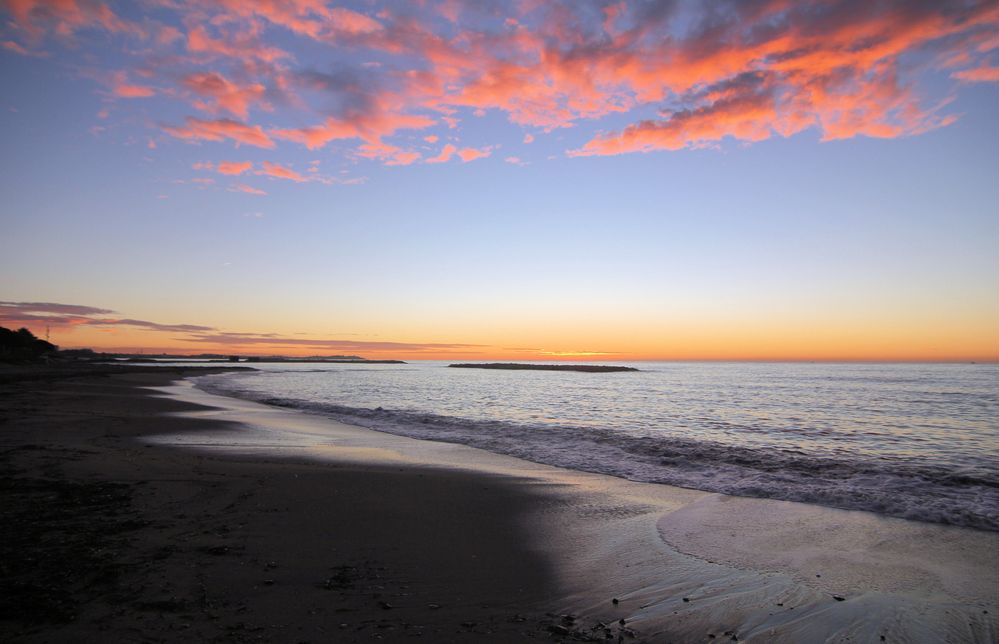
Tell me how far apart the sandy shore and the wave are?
967 millimetres

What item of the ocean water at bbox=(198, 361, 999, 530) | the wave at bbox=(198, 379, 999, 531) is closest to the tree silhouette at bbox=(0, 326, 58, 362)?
the ocean water at bbox=(198, 361, 999, 530)

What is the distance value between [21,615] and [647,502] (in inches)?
370

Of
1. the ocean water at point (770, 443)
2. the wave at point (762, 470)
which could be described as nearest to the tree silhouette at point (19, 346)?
the ocean water at point (770, 443)

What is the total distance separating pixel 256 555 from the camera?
627 centimetres

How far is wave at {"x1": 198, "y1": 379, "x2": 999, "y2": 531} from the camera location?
33.2ft

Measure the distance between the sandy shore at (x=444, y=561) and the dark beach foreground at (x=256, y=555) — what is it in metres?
0.03

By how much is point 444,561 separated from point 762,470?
10.4 m

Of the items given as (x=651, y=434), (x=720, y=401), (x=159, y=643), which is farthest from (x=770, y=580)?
(x=720, y=401)

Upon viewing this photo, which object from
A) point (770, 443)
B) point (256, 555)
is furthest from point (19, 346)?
point (770, 443)

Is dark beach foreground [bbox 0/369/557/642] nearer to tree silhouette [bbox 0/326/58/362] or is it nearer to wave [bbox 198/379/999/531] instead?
wave [bbox 198/379/999/531]

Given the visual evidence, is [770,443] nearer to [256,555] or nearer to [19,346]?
[256,555]

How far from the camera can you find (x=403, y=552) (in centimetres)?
676

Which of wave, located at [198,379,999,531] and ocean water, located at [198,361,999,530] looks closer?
wave, located at [198,379,999,531]

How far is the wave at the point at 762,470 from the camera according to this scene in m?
10.1
